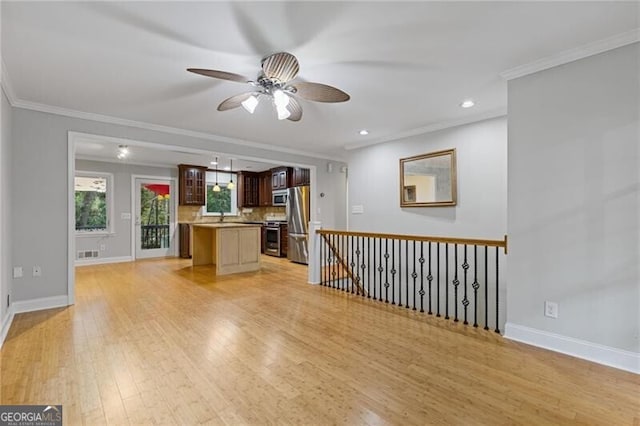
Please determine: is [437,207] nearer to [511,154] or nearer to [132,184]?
[511,154]

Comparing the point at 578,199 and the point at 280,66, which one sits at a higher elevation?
the point at 280,66

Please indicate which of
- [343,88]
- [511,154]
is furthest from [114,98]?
[511,154]

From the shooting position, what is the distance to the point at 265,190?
28.4ft

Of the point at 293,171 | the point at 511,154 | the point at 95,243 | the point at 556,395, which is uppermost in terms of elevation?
the point at 293,171

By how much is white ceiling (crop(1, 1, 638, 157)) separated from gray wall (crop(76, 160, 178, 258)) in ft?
12.4

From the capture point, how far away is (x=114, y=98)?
3.34 meters

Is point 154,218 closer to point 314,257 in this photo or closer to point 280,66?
point 314,257

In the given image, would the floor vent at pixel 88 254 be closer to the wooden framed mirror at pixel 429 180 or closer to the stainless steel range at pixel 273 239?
the stainless steel range at pixel 273 239

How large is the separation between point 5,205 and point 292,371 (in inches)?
128

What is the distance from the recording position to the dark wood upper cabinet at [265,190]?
27.9 feet

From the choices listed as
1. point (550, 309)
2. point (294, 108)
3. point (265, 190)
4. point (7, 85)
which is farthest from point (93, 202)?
point (550, 309)

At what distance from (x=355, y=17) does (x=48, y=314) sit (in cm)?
428

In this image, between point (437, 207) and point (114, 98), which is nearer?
point (114, 98)

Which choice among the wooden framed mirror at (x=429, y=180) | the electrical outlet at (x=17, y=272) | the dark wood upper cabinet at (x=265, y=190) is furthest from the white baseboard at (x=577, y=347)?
the dark wood upper cabinet at (x=265, y=190)
